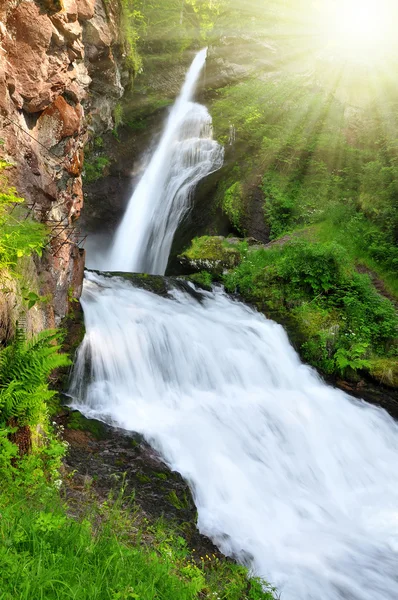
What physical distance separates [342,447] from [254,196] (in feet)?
38.0

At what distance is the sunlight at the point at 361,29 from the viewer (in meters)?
23.0

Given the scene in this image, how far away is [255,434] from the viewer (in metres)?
6.75

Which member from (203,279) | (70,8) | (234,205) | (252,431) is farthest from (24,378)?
(234,205)

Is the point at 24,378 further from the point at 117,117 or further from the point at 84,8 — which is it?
the point at 117,117

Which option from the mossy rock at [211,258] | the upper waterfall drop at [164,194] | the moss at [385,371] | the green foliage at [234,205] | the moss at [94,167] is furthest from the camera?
the moss at [94,167]

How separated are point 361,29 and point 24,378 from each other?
2944 cm

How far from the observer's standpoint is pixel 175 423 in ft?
20.9

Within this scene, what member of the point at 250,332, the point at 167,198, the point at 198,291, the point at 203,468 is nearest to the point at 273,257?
the point at 198,291

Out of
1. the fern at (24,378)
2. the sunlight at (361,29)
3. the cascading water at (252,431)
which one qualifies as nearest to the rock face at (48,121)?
the cascading water at (252,431)

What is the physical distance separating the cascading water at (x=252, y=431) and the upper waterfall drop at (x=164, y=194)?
196 inches

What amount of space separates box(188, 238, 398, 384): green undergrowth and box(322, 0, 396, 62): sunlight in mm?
16664

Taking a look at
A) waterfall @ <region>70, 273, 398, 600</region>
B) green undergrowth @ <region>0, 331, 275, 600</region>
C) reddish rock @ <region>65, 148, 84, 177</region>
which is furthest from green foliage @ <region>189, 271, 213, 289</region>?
green undergrowth @ <region>0, 331, 275, 600</region>

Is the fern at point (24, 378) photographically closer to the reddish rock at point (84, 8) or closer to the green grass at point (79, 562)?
the green grass at point (79, 562)

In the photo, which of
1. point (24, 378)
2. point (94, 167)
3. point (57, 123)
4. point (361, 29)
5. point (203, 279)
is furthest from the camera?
point (361, 29)
